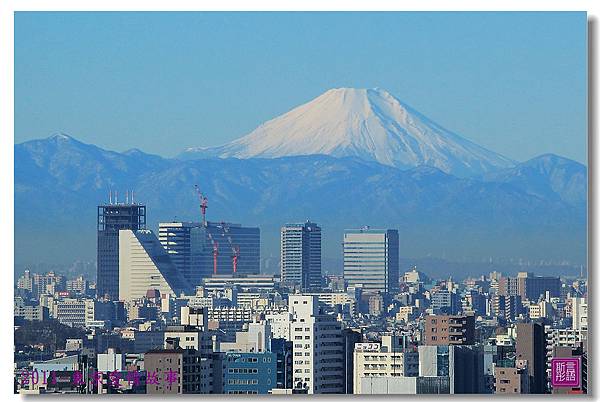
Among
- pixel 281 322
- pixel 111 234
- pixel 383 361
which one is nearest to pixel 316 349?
pixel 383 361

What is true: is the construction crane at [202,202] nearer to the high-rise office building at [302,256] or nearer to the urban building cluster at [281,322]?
the urban building cluster at [281,322]

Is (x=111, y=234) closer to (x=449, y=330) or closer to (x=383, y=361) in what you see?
(x=449, y=330)

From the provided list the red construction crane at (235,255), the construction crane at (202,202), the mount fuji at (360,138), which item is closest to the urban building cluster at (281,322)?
the red construction crane at (235,255)

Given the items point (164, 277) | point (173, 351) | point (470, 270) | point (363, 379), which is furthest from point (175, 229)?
point (363, 379)

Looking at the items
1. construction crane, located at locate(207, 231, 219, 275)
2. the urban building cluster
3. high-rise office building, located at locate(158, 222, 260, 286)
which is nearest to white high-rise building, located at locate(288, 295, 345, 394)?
the urban building cluster
